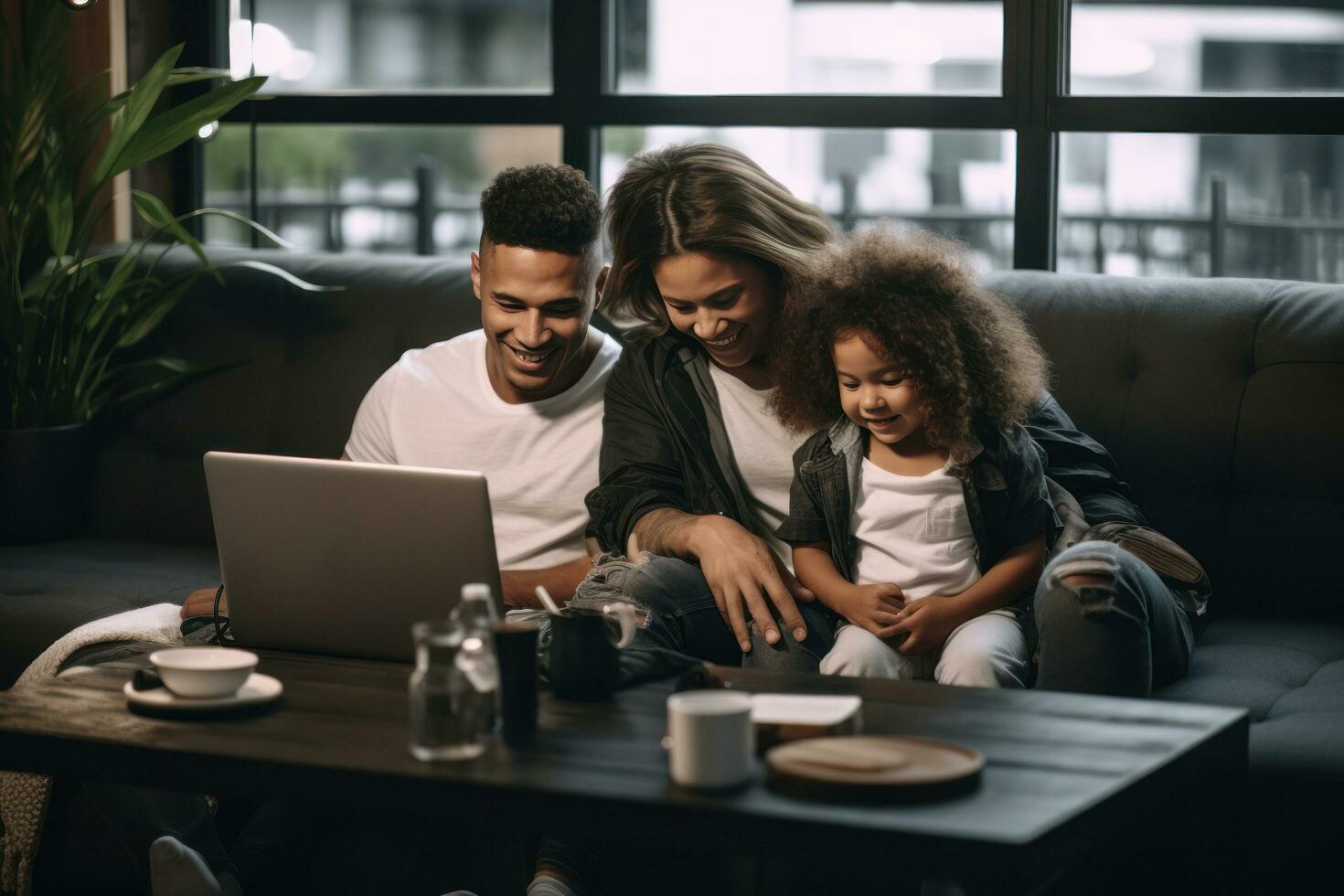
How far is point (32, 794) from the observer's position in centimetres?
227

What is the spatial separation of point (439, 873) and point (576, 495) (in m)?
0.63

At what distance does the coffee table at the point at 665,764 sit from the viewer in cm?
123

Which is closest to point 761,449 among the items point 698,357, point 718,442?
point 718,442

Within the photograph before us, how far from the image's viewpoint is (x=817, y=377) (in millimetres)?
2205

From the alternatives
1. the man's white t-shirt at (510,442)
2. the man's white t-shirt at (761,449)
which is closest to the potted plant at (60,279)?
the man's white t-shirt at (510,442)

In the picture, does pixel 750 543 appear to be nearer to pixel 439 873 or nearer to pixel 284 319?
pixel 439 873

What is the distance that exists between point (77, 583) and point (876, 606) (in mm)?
1421

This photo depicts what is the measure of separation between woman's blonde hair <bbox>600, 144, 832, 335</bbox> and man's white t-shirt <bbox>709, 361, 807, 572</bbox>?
0.56ft

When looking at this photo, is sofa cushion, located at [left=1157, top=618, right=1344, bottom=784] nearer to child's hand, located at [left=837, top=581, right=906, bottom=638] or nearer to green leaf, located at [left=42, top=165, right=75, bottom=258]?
child's hand, located at [left=837, top=581, right=906, bottom=638]

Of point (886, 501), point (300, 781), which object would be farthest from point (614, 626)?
point (886, 501)

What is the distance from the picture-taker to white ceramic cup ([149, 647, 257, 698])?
1595mm

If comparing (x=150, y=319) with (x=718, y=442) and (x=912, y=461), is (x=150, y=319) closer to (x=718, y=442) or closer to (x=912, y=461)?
(x=718, y=442)

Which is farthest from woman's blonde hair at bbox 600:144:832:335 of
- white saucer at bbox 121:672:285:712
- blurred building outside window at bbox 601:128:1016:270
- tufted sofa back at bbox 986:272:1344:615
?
white saucer at bbox 121:672:285:712

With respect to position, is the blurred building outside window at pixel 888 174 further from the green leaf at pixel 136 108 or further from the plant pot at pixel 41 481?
the plant pot at pixel 41 481
